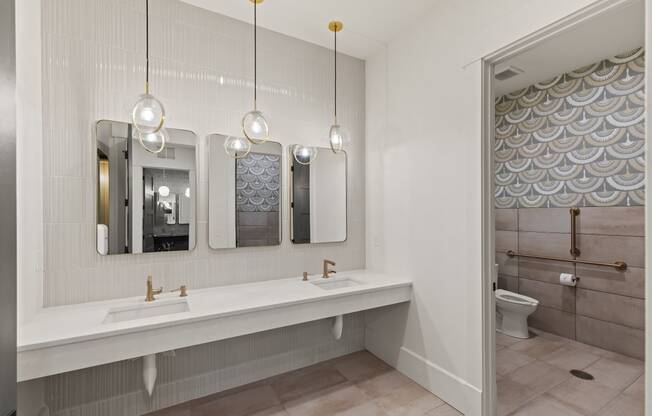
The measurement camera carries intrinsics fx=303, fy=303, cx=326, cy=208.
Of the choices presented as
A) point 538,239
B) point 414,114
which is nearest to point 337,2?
point 414,114

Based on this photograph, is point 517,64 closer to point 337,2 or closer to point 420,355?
point 337,2

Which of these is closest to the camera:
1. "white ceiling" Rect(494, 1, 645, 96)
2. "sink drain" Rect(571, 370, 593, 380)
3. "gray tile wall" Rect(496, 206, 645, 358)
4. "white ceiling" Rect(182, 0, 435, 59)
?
"white ceiling" Rect(182, 0, 435, 59)

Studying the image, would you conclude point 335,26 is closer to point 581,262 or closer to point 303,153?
point 303,153

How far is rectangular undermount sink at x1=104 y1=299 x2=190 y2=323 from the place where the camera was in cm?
178

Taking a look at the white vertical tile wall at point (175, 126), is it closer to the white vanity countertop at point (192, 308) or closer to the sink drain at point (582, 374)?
the white vanity countertop at point (192, 308)

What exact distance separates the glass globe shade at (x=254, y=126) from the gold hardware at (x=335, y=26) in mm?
1003

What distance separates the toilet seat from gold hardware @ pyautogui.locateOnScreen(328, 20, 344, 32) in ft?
10.0

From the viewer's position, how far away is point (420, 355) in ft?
7.58

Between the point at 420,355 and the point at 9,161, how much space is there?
2.50 m

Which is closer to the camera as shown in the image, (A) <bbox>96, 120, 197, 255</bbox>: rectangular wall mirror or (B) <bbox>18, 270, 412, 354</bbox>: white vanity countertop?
(B) <bbox>18, 270, 412, 354</bbox>: white vanity countertop

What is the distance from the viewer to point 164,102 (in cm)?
210

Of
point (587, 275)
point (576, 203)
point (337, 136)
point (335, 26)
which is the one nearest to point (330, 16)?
point (335, 26)

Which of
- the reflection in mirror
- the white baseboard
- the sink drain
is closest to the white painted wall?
the white baseboard

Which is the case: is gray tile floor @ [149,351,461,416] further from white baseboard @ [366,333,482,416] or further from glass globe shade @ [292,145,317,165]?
glass globe shade @ [292,145,317,165]
